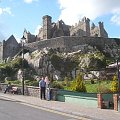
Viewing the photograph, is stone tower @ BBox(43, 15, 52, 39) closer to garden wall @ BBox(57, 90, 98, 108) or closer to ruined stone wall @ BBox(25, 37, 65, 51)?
ruined stone wall @ BBox(25, 37, 65, 51)

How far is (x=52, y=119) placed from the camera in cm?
1492

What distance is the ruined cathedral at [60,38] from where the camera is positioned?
79750 millimetres

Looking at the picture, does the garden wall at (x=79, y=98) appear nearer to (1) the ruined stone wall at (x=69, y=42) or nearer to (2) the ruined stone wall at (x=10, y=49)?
(1) the ruined stone wall at (x=69, y=42)

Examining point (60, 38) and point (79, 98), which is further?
point (60, 38)

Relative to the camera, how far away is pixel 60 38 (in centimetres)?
7988

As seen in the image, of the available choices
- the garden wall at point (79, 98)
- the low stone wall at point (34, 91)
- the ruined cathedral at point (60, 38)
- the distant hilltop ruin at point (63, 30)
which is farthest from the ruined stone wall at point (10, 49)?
the garden wall at point (79, 98)

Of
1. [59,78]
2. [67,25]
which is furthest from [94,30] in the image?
[59,78]

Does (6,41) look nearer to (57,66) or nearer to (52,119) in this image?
(57,66)

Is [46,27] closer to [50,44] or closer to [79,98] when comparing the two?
[50,44]

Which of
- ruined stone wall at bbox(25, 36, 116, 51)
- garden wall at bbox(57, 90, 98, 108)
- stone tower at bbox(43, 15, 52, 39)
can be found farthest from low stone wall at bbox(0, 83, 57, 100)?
stone tower at bbox(43, 15, 52, 39)

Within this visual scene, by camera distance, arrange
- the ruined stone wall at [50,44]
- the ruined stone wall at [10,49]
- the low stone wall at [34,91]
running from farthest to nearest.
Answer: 1. the ruined stone wall at [10,49]
2. the ruined stone wall at [50,44]
3. the low stone wall at [34,91]

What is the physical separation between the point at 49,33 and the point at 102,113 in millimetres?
85675

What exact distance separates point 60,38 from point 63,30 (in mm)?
28155

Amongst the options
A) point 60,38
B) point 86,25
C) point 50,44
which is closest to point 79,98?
point 60,38
